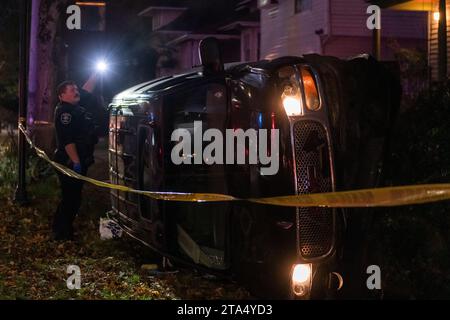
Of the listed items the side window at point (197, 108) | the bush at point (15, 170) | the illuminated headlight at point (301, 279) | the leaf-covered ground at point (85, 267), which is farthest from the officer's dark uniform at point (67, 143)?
the illuminated headlight at point (301, 279)

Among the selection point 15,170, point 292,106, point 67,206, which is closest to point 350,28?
point 15,170

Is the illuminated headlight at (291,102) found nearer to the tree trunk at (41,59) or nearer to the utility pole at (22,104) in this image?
the utility pole at (22,104)

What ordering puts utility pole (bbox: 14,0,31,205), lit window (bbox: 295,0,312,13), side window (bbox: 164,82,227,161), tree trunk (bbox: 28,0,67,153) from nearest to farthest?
1. side window (bbox: 164,82,227,161)
2. utility pole (bbox: 14,0,31,205)
3. tree trunk (bbox: 28,0,67,153)
4. lit window (bbox: 295,0,312,13)

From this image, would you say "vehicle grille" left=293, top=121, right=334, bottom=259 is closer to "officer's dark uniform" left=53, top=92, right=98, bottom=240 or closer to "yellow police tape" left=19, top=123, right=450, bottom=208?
"yellow police tape" left=19, top=123, right=450, bottom=208

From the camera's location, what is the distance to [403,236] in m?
6.80

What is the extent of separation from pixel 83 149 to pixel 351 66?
3.74 metres

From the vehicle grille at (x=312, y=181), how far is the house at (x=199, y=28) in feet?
79.7

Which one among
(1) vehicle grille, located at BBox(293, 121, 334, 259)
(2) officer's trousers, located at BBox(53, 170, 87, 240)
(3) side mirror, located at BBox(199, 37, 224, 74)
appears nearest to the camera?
(1) vehicle grille, located at BBox(293, 121, 334, 259)

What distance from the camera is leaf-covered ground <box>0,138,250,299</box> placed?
20.4 feet

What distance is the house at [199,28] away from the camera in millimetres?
30234

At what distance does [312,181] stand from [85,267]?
3.05 m

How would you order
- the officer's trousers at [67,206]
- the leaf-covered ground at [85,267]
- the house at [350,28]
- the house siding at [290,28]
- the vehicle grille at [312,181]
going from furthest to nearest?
the house siding at [290,28] → the house at [350,28] → the officer's trousers at [67,206] → the leaf-covered ground at [85,267] → the vehicle grille at [312,181]

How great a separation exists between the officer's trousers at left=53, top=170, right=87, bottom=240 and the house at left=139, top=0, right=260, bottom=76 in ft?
69.4

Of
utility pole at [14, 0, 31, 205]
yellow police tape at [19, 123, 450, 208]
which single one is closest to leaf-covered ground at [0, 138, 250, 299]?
utility pole at [14, 0, 31, 205]
